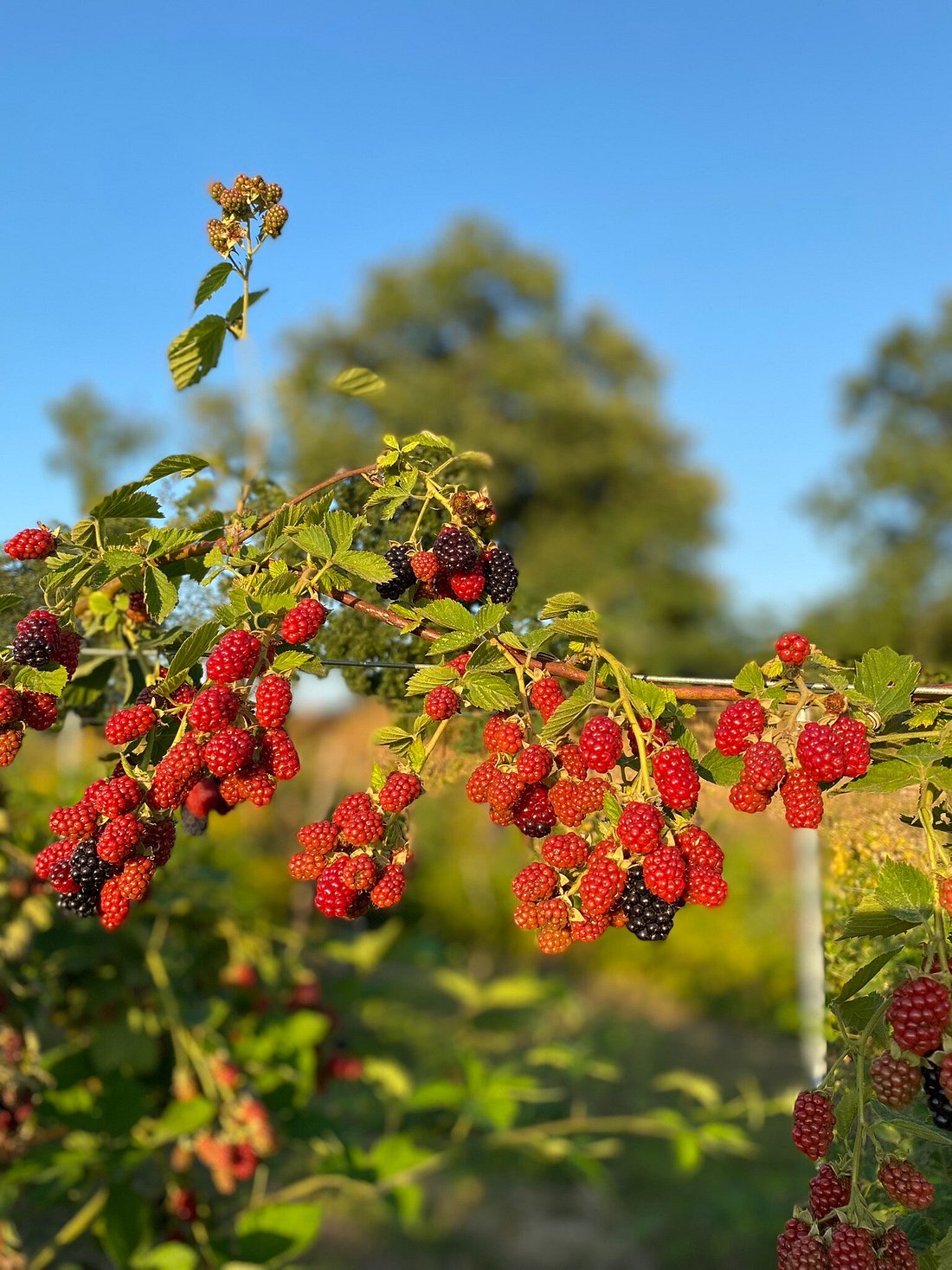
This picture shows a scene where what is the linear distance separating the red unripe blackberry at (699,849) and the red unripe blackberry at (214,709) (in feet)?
1.05

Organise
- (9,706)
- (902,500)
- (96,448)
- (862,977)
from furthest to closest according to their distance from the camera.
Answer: (902,500) < (96,448) < (9,706) < (862,977)

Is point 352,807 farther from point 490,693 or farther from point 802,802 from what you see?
point 802,802

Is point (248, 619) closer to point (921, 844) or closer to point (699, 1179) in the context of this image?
point (921, 844)

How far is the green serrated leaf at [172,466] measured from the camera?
2.89 feet

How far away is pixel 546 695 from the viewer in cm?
73

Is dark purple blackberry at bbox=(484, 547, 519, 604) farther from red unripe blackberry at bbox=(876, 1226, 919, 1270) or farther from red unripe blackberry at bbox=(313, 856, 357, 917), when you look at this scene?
red unripe blackberry at bbox=(876, 1226, 919, 1270)

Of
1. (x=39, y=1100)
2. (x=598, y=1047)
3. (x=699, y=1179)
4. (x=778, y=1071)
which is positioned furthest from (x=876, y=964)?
(x=778, y=1071)

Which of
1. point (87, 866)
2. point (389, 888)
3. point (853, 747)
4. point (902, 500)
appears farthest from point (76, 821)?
point (902, 500)

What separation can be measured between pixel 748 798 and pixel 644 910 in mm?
104

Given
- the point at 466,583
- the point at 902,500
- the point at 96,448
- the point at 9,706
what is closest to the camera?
the point at 9,706

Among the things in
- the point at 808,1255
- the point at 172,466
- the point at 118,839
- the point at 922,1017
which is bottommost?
the point at 808,1255

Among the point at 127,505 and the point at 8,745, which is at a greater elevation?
the point at 127,505

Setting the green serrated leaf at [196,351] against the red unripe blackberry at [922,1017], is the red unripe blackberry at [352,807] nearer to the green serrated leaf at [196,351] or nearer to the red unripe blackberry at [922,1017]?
the red unripe blackberry at [922,1017]

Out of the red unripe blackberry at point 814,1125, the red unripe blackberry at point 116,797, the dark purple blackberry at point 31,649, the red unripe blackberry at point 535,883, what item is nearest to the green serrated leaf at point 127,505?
the dark purple blackberry at point 31,649
